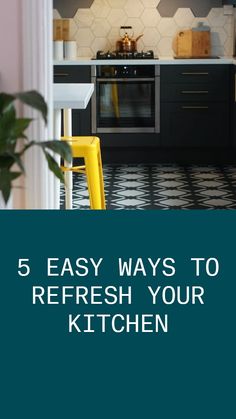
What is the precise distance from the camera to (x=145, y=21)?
7844 millimetres

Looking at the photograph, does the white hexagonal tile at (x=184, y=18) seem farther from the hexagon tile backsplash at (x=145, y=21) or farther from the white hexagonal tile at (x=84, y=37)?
the white hexagonal tile at (x=84, y=37)

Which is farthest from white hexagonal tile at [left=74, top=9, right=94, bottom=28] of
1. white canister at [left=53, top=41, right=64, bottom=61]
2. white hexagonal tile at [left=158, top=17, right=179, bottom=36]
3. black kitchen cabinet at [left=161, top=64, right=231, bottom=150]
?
black kitchen cabinet at [left=161, top=64, right=231, bottom=150]

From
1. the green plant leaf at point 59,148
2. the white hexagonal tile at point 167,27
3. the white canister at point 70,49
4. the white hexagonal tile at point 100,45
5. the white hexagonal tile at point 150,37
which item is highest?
the white hexagonal tile at point 167,27

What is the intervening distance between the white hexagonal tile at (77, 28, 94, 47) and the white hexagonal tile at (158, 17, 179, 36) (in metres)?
0.59

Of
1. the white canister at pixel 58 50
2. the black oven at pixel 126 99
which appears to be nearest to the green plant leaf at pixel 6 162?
the black oven at pixel 126 99

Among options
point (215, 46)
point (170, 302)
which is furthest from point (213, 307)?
point (215, 46)

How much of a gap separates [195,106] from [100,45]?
3.34 ft

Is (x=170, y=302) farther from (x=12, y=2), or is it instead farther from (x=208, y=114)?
(x=208, y=114)

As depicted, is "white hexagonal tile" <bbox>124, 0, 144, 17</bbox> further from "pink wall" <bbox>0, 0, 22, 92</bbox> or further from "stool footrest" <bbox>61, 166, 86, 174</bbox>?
"pink wall" <bbox>0, 0, 22, 92</bbox>

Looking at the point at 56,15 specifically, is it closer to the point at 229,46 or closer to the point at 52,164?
the point at 229,46

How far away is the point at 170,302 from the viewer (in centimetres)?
187

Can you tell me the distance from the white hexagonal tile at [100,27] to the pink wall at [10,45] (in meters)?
5.15

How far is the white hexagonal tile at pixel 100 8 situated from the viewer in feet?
25.6

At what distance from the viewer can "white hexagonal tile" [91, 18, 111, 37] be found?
7859 mm
